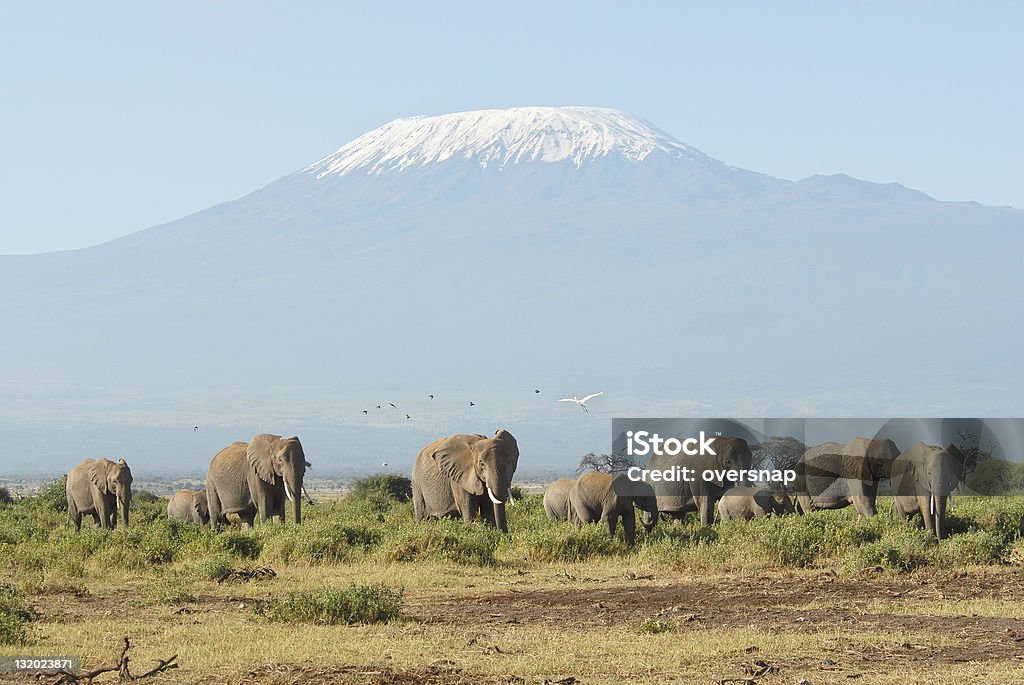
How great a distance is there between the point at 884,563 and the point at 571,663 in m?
8.09

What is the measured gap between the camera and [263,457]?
103ft

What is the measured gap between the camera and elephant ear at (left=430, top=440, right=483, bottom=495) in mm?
27172

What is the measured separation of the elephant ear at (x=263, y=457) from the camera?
3125cm

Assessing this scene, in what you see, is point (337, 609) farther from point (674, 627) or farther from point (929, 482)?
point (929, 482)

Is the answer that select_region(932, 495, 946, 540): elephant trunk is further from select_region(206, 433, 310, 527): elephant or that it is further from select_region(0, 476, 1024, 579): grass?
select_region(206, 433, 310, 527): elephant

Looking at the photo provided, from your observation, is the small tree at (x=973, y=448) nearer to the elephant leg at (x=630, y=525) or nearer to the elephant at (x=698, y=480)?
the elephant at (x=698, y=480)

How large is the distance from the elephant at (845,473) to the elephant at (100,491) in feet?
47.0

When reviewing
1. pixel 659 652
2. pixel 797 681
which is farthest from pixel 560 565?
pixel 797 681

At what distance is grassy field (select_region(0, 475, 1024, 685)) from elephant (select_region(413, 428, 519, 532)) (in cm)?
73

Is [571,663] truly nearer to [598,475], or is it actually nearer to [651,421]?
[598,475]

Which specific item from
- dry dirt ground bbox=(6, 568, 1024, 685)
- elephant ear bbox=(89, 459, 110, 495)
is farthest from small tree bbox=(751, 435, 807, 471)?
elephant ear bbox=(89, 459, 110, 495)

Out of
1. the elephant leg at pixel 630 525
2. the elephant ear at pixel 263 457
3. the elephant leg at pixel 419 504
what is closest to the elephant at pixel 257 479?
the elephant ear at pixel 263 457

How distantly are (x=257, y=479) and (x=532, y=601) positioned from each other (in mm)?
12675

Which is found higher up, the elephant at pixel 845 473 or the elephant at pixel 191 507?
the elephant at pixel 845 473
